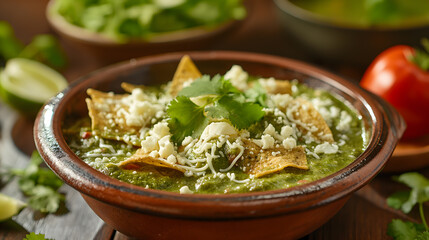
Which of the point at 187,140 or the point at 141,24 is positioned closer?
the point at 187,140

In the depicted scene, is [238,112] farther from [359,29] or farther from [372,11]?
[372,11]

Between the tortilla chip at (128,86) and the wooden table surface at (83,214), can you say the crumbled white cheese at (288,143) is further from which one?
the tortilla chip at (128,86)

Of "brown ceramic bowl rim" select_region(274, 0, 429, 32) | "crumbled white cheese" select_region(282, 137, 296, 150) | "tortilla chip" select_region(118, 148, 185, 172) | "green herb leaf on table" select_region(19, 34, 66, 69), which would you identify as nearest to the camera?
"tortilla chip" select_region(118, 148, 185, 172)

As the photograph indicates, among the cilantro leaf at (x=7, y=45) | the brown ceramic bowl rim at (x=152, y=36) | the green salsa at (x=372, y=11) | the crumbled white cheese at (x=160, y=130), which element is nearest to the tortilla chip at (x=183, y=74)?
the crumbled white cheese at (x=160, y=130)

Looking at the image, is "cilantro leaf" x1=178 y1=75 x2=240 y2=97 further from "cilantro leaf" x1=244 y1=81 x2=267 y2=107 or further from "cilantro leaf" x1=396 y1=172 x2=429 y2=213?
"cilantro leaf" x1=396 y1=172 x2=429 y2=213

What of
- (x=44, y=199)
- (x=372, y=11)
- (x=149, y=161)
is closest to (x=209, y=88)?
(x=149, y=161)

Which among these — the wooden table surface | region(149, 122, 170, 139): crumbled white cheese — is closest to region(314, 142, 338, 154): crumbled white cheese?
the wooden table surface
